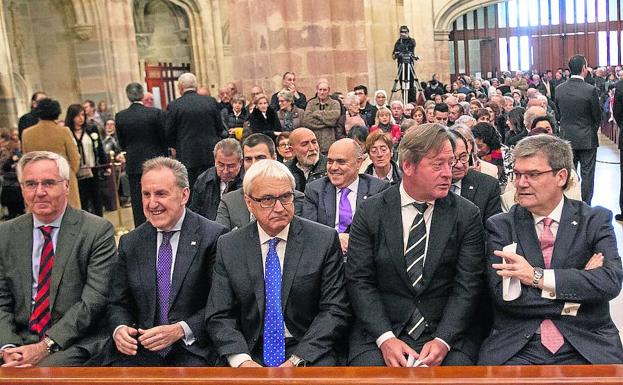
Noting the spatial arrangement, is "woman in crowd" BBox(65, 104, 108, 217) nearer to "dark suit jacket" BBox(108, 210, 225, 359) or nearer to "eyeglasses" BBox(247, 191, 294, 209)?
"dark suit jacket" BBox(108, 210, 225, 359)

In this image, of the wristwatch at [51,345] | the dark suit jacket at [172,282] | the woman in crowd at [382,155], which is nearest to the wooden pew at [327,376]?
the wristwatch at [51,345]

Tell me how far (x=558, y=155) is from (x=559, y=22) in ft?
83.6

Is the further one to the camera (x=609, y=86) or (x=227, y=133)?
(x=609, y=86)

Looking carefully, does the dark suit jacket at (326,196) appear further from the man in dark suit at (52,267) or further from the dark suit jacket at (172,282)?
the man in dark suit at (52,267)

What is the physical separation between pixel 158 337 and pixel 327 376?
123 cm

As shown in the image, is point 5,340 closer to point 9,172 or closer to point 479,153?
point 479,153

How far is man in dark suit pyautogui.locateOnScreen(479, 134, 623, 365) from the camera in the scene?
2.88m

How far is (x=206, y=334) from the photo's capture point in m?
3.38

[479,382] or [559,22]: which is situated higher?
[559,22]

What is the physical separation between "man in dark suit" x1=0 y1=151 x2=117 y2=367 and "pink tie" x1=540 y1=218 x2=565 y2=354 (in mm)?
2102

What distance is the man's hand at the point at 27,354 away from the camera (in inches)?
126

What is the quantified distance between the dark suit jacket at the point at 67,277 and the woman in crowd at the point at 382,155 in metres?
2.40

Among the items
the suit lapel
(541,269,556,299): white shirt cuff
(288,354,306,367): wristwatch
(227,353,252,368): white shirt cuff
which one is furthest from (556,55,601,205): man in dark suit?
the suit lapel

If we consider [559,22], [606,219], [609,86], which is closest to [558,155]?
[606,219]
